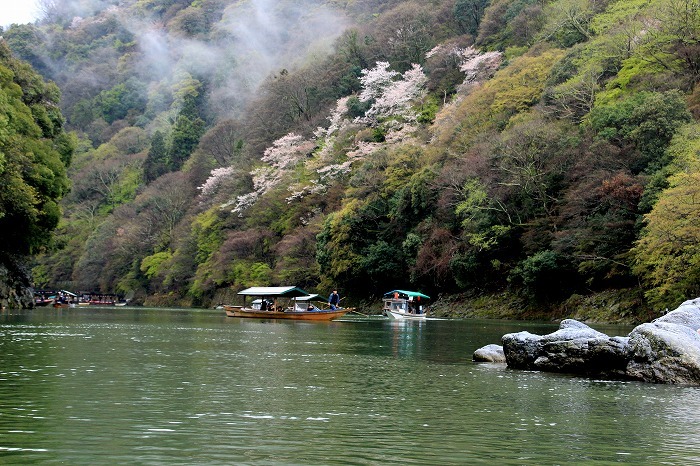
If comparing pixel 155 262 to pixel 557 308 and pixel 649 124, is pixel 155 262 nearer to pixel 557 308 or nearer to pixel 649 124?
pixel 557 308

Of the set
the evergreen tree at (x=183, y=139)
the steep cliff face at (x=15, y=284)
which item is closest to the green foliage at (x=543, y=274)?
the steep cliff face at (x=15, y=284)

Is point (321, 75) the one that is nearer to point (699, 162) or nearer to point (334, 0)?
point (334, 0)

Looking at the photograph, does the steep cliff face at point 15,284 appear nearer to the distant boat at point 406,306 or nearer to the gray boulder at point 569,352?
the distant boat at point 406,306

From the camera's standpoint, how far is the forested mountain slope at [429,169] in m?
43.7

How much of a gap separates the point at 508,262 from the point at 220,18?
144653 millimetres

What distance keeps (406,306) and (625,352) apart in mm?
35724

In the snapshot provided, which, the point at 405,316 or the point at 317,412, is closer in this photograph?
the point at 317,412

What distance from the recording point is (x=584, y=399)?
14484 millimetres

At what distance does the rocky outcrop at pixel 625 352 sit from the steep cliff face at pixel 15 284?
131ft

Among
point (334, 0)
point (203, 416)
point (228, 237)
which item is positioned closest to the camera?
point (203, 416)

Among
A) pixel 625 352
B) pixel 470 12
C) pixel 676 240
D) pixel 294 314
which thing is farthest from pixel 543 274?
pixel 470 12

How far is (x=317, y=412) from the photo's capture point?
1216 centimetres

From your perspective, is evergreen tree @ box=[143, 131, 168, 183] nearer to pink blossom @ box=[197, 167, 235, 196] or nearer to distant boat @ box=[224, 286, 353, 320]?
pink blossom @ box=[197, 167, 235, 196]

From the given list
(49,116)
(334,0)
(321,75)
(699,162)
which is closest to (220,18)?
(334,0)
